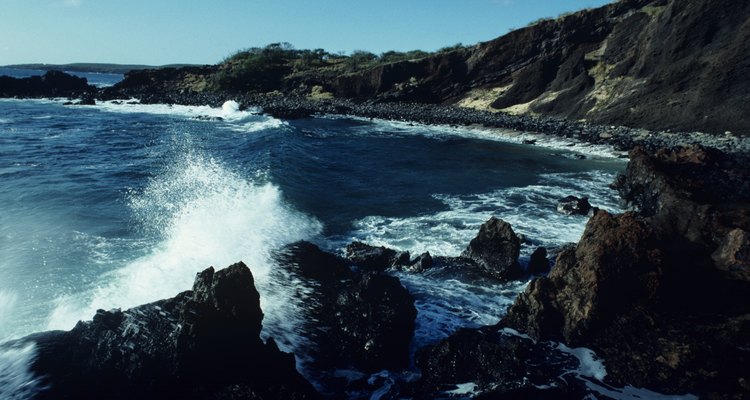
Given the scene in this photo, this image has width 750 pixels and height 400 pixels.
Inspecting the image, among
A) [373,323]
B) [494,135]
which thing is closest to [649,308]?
[373,323]

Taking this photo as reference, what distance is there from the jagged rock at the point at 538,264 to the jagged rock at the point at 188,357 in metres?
7.13

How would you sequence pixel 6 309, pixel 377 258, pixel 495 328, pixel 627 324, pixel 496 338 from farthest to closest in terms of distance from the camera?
pixel 377 258 < pixel 6 309 < pixel 495 328 < pixel 496 338 < pixel 627 324

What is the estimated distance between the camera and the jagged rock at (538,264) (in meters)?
11.5

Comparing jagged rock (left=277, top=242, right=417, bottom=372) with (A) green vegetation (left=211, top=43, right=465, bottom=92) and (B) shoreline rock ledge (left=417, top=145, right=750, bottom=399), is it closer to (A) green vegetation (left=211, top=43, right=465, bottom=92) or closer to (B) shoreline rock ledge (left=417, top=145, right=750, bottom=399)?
(B) shoreline rock ledge (left=417, top=145, right=750, bottom=399)

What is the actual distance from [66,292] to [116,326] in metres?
3.81

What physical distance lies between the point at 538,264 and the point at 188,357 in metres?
8.84

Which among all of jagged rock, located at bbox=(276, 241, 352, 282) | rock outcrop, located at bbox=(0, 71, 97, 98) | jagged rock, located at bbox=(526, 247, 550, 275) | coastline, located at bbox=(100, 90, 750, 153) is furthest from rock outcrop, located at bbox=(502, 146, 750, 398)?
rock outcrop, located at bbox=(0, 71, 97, 98)

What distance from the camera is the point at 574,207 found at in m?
16.7

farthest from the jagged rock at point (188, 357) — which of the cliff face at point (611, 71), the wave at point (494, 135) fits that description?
the cliff face at point (611, 71)

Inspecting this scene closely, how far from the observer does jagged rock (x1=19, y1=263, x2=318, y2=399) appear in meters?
6.45

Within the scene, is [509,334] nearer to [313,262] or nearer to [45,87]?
[313,262]

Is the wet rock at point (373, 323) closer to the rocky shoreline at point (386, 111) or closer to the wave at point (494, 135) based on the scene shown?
the wave at point (494, 135)

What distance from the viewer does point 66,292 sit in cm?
1024

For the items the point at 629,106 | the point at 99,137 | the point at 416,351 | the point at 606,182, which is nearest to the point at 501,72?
the point at 629,106
